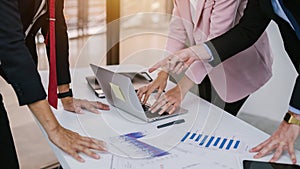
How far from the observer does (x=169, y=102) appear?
4.71 ft

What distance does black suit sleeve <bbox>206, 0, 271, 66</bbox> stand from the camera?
56.2 inches

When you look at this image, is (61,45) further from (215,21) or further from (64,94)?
(215,21)

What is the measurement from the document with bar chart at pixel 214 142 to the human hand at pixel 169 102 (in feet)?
0.56

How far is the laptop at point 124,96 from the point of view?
127cm

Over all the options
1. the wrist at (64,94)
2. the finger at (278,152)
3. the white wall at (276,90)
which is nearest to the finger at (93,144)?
the wrist at (64,94)

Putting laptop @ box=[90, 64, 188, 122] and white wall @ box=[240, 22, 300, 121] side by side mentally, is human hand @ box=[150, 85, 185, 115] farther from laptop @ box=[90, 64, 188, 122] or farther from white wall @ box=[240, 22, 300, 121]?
white wall @ box=[240, 22, 300, 121]

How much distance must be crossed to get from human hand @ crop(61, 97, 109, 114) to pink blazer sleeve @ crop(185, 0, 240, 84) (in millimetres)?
395

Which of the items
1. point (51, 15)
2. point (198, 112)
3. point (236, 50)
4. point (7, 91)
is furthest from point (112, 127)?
point (7, 91)

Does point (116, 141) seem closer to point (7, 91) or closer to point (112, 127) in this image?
point (112, 127)

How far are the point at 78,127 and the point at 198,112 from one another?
457mm

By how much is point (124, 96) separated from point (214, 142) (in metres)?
0.36

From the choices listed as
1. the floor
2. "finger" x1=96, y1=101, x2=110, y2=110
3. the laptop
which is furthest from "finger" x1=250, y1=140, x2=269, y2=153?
the floor

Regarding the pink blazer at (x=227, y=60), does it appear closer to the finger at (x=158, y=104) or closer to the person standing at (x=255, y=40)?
the person standing at (x=255, y=40)

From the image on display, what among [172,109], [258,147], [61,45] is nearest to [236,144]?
[258,147]
